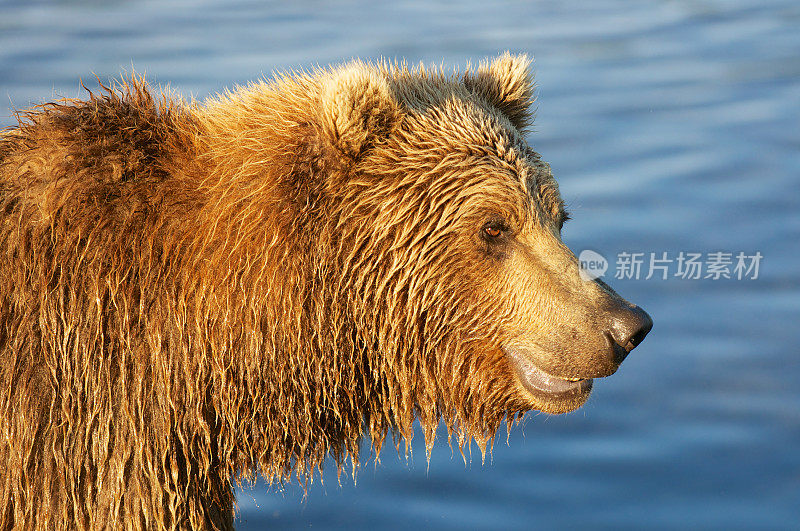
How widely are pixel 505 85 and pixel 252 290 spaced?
5.85 ft

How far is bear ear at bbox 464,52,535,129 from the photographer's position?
5859 mm

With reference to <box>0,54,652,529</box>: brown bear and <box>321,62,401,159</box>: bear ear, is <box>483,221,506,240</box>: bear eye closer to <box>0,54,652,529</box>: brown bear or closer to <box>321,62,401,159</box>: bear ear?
<box>0,54,652,529</box>: brown bear

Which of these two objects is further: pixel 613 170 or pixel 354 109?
pixel 613 170

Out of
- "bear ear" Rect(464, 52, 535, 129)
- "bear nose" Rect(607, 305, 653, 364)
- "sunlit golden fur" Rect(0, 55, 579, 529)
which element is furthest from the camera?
"bear ear" Rect(464, 52, 535, 129)

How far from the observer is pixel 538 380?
207 inches

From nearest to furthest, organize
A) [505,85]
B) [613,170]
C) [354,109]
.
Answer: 1. [354,109]
2. [505,85]
3. [613,170]

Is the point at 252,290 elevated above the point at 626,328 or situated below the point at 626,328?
above

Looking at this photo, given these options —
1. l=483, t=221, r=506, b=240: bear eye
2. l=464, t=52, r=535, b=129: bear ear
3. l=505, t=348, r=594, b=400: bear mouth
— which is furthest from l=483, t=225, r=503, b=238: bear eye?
l=464, t=52, r=535, b=129: bear ear

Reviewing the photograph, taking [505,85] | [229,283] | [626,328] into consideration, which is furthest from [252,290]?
[505,85]

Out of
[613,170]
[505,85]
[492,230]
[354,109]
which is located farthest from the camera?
[613,170]

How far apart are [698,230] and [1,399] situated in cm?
709

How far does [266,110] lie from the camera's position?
5250 mm

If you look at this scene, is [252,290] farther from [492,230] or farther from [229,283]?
[492,230]

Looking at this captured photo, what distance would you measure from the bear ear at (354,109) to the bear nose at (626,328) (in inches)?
52.3
